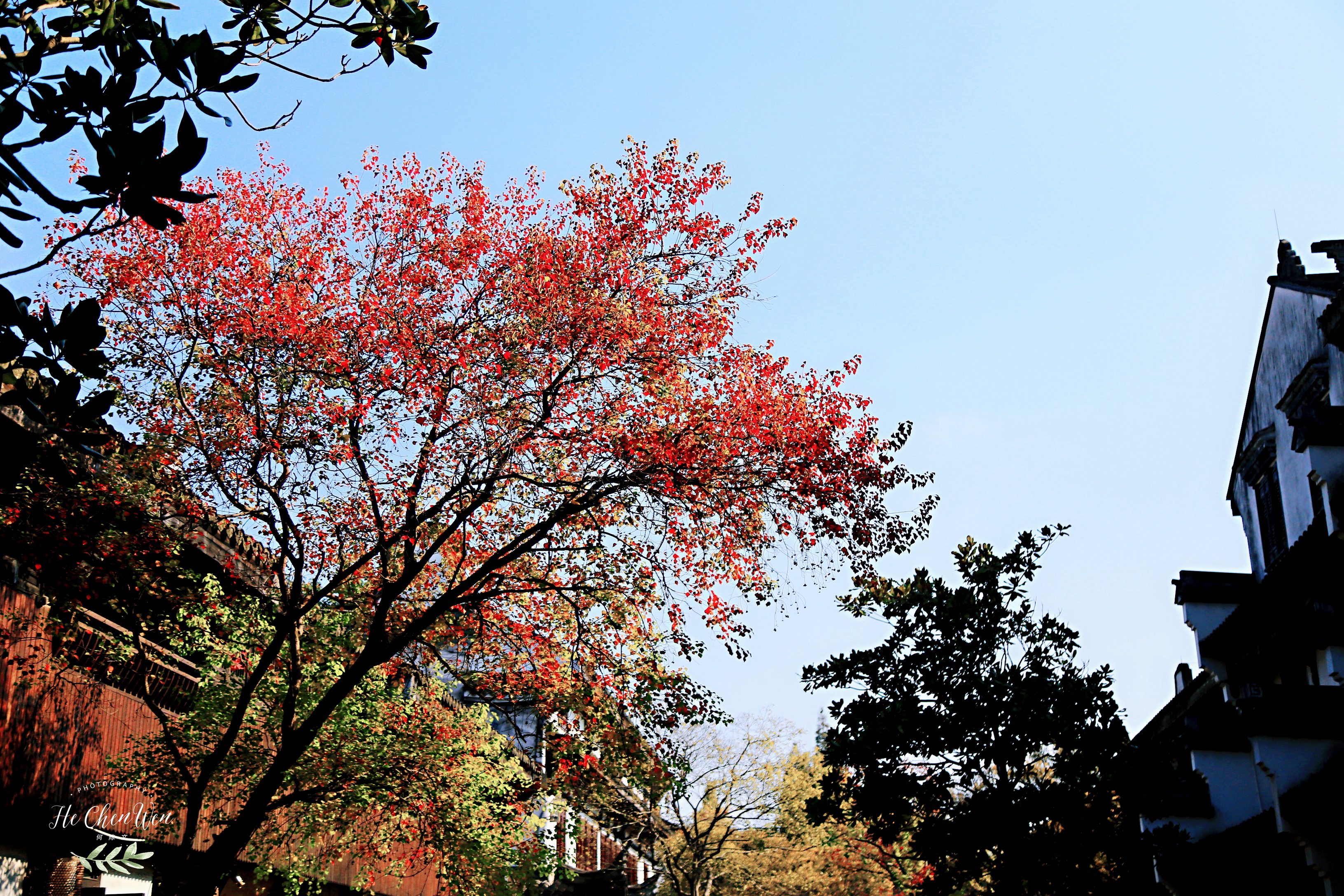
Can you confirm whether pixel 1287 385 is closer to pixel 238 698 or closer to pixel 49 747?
pixel 238 698

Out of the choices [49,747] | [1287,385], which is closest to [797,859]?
[1287,385]

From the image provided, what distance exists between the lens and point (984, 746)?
11930 millimetres

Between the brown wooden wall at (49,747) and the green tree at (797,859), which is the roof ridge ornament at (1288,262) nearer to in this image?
the brown wooden wall at (49,747)

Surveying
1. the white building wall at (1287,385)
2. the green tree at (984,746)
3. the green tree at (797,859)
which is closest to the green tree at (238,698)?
the green tree at (984,746)

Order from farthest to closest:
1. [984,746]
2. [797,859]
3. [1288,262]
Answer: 1. [797,859]
2. [1288,262]
3. [984,746]

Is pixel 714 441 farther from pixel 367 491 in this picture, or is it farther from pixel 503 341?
pixel 367 491

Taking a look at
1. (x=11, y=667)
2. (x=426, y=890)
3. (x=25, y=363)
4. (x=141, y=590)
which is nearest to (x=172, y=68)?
(x=25, y=363)

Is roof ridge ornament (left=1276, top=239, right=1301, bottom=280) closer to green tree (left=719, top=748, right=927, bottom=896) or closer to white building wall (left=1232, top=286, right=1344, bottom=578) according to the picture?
white building wall (left=1232, top=286, right=1344, bottom=578)

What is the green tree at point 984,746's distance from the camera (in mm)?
11469

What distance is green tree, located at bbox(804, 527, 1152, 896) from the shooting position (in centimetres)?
1147

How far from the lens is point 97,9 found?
15.4 ft

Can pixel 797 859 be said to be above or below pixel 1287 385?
below

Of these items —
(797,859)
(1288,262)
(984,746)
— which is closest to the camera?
(984,746)

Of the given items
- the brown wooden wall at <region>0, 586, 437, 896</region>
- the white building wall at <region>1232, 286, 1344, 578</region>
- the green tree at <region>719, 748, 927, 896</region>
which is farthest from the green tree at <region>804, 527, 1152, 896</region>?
the green tree at <region>719, 748, 927, 896</region>
